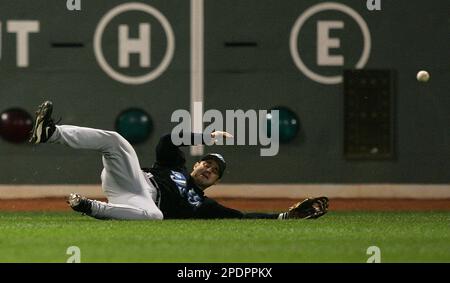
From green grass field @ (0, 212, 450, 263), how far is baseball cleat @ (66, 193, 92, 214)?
0.44 feet

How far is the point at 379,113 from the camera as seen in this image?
14.1 m

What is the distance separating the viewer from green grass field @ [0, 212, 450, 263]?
7.02m

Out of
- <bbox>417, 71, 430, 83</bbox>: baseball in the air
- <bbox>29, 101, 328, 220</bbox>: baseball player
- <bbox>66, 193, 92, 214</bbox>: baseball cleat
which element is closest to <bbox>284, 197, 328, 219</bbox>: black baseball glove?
<bbox>29, 101, 328, 220</bbox>: baseball player

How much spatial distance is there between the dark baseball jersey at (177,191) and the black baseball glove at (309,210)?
20 cm

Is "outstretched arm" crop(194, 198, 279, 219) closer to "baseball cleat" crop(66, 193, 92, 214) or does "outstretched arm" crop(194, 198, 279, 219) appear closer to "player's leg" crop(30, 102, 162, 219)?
"player's leg" crop(30, 102, 162, 219)

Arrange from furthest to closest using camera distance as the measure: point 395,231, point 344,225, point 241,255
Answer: point 344,225
point 395,231
point 241,255

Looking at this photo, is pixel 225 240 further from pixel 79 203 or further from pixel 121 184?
pixel 121 184

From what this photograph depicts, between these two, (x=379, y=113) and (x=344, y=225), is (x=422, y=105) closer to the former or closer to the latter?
(x=379, y=113)

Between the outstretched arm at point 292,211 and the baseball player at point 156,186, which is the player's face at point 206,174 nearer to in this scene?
the baseball player at point 156,186

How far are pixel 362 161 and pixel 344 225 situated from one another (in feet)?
15.4

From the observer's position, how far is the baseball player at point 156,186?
9.40m

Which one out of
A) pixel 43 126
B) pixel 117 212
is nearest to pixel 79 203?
pixel 117 212

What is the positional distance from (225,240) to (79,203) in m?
1.55

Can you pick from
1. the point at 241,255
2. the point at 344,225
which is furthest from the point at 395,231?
the point at 241,255
